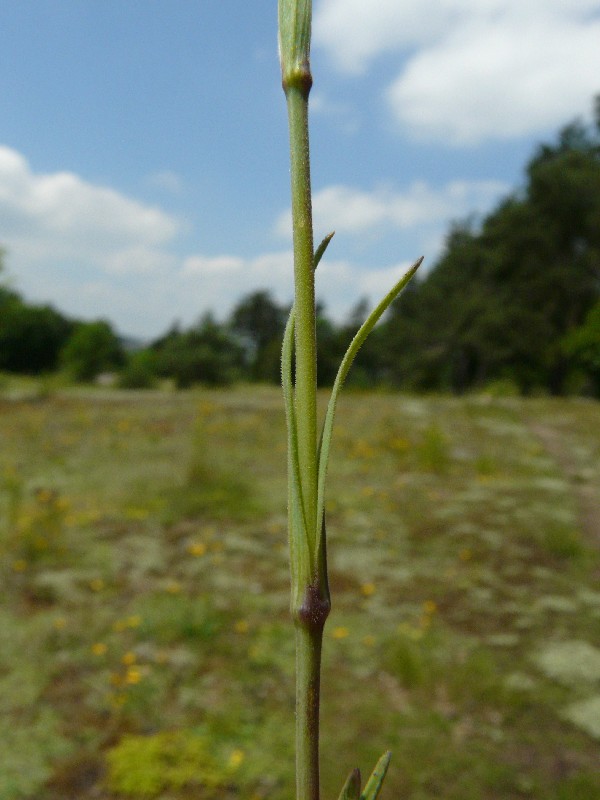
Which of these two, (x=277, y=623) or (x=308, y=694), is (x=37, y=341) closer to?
(x=277, y=623)

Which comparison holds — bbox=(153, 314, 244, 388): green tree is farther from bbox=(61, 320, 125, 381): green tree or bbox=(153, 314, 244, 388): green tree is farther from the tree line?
bbox=(61, 320, 125, 381): green tree

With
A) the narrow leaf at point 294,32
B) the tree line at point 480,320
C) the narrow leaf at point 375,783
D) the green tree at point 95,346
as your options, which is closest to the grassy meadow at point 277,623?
the tree line at point 480,320

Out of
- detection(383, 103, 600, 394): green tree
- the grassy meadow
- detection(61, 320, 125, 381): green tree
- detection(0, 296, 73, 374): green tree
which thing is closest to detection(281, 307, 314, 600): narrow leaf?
the grassy meadow

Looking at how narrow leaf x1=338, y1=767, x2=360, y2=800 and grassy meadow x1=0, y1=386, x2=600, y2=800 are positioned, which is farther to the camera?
grassy meadow x1=0, y1=386, x2=600, y2=800

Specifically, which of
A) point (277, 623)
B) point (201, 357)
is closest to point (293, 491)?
point (277, 623)

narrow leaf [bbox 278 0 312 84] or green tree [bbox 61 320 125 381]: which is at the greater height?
green tree [bbox 61 320 125 381]

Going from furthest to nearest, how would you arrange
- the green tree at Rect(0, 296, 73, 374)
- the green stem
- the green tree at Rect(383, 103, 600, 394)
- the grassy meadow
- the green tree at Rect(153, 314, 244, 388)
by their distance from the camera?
the green tree at Rect(0, 296, 73, 374)
the green tree at Rect(153, 314, 244, 388)
the green tree at Rect(383, 103, 600, 394)
the grassy meadow
the green stem
